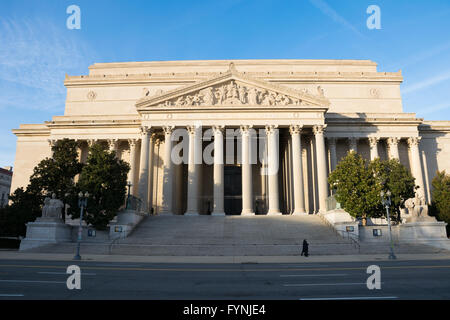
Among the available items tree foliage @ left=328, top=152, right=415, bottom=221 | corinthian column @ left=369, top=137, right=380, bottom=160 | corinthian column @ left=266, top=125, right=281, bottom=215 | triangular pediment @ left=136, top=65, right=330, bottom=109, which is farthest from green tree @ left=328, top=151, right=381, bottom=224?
corinthian column @ left=369, top=137, right=380, bottom=160

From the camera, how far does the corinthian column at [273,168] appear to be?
4206 centimetres

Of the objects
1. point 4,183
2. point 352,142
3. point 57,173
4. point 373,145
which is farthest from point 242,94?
point 4,183

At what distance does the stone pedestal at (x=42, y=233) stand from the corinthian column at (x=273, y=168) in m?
23.5

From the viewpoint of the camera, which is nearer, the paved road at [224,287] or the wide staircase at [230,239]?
the paved road at [224,287]

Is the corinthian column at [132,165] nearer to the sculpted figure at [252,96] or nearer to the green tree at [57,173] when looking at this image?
the green tree at [57,173]

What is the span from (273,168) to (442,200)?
19918mm

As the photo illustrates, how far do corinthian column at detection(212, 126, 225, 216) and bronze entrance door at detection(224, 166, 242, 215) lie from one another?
35.8 feet

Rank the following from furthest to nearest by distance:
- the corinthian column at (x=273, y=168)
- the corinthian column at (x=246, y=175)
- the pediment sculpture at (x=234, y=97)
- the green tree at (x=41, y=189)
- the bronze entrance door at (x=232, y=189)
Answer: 1. the bronze entrance door at (x=232, y=189)
2. the pediment sculpture at (x=234, y=97)
3. the corinthian column at (x=246, y=175)
4. the corinthian column at (x=273, y=168)
5. the green tree at (x=41, y=189)

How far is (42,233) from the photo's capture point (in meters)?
32.6

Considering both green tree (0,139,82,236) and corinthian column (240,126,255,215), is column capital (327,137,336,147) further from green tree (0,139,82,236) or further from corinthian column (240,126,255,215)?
green tree (0,139,82,236)

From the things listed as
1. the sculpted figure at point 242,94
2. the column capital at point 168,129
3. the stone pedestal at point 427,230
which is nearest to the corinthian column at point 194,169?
the column capital at point 168,129
